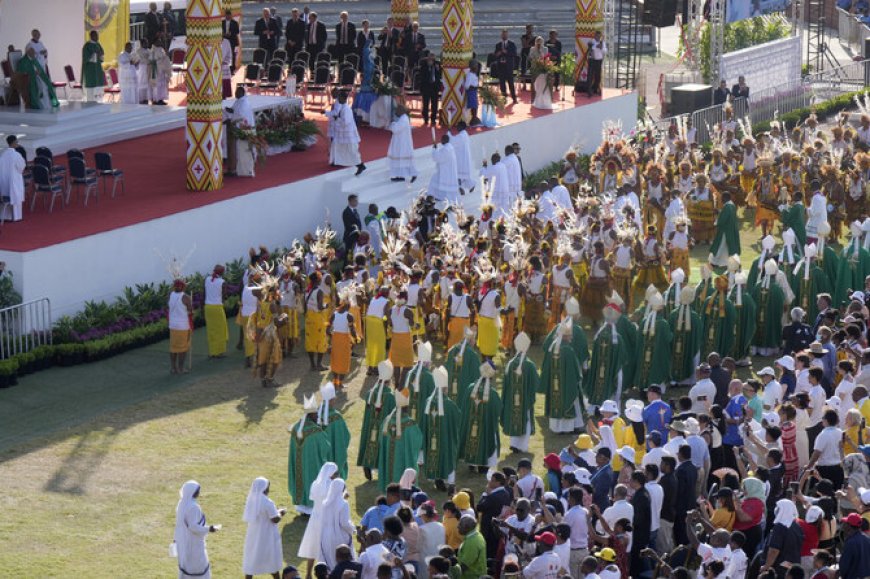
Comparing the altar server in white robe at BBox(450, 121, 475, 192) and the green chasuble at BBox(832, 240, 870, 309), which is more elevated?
the altar server in white robe at BBox(450, 121, 475, 192)

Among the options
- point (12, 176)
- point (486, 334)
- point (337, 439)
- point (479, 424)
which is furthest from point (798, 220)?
point (12, 176)

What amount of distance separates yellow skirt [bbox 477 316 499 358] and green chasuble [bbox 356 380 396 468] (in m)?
3.36

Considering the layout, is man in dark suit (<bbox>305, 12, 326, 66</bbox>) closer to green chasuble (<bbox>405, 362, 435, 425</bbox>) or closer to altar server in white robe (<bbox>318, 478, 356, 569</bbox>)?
green chasuble (<bbox>405, 362, 435, 425</bbox>)

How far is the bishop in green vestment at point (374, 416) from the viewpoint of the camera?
52.6 ft

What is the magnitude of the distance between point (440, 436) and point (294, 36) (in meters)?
17.2

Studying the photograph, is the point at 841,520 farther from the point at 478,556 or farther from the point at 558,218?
the point at 558,218

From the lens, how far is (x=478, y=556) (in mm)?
12922

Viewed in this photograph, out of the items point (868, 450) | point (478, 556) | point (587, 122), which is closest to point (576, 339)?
point (868, 450)

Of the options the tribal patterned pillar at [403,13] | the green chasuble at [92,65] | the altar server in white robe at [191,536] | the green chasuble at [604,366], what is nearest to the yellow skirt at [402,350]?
the green chasuble at [604,366]

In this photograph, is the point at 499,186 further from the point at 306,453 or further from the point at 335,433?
the point at 306,453

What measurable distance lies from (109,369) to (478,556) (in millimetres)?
8259

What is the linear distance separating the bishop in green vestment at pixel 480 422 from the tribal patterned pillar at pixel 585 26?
17.1m

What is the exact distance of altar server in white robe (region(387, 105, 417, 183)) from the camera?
2594 centimetres

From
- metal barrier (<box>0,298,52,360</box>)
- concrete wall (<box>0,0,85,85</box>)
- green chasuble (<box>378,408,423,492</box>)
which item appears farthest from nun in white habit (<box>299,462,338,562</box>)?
concrete wall (<box>0,0,85,85</box>)
